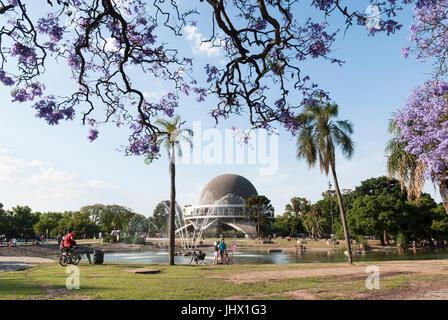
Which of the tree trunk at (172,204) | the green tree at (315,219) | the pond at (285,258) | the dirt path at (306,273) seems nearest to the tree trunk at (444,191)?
the dirt path at (306,273)

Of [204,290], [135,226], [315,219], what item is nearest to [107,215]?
[135,226]

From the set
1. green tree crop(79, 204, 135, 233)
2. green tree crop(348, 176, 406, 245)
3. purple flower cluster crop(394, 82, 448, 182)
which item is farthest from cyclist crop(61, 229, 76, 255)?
green tree crop(79, 204, 135, 233)

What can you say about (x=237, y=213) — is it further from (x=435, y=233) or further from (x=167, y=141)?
(x=167, y=141)

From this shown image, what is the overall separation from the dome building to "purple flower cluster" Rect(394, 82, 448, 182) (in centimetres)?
7100

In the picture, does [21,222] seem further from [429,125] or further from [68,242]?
[429,125]

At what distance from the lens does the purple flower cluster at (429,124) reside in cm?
1212

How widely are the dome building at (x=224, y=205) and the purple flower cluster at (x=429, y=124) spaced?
233ft

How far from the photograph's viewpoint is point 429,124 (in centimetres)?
1320

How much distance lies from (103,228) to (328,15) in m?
75.4

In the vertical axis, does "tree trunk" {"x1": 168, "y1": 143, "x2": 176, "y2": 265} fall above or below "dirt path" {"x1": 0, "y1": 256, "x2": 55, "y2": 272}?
above

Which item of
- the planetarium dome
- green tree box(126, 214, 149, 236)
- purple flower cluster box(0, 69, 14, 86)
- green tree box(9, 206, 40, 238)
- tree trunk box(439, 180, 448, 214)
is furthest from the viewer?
the planetarium dome

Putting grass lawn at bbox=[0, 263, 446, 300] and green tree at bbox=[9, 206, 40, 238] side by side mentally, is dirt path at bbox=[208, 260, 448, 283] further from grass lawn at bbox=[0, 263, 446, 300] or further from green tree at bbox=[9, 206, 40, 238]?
green tree at bbox=[9, 206, 40, 238]

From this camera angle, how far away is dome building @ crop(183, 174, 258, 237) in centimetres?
9969

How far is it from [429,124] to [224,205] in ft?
316
